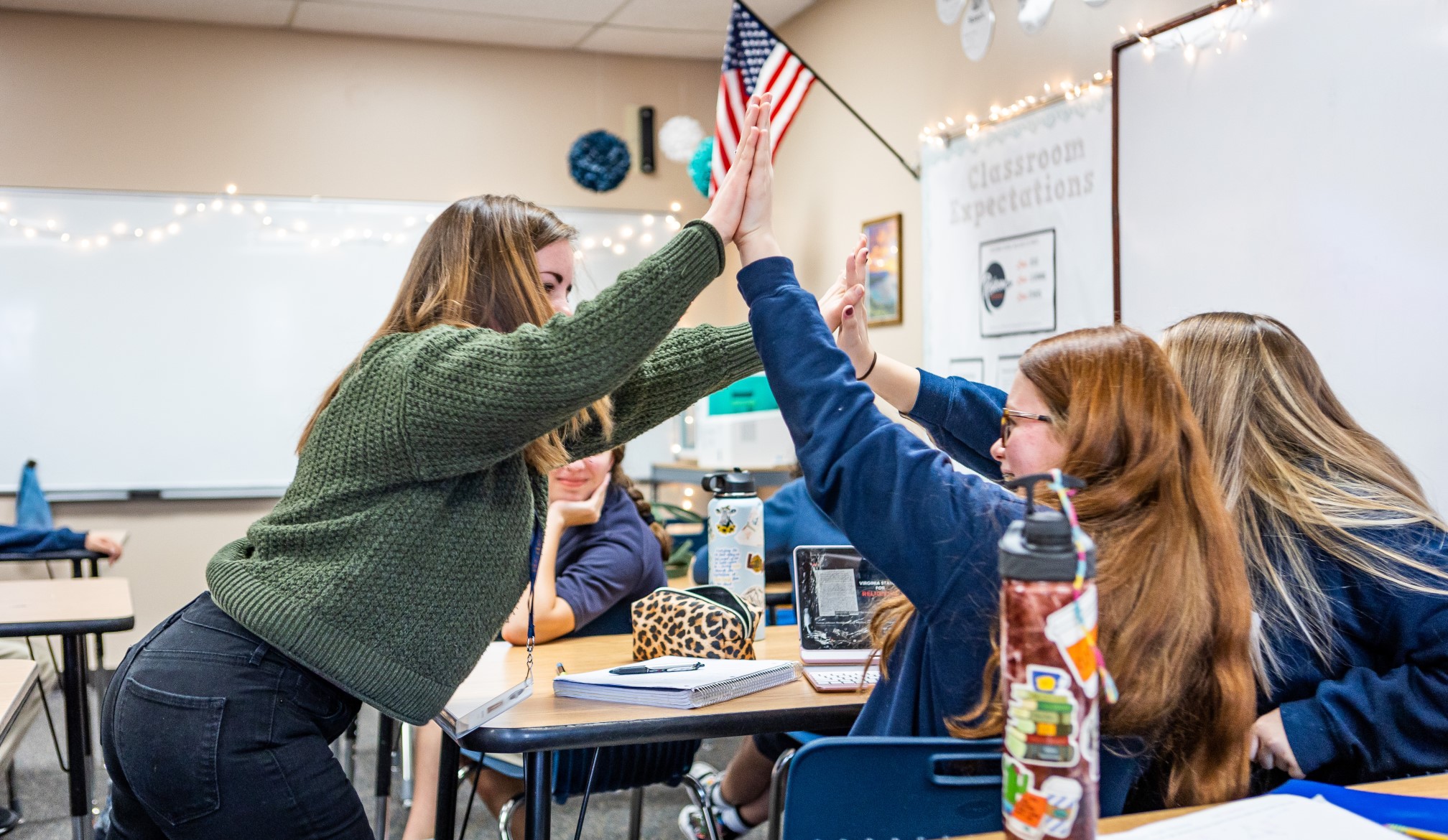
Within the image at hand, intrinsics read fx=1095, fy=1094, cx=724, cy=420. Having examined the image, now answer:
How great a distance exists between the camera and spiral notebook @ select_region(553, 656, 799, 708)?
4.84 feet

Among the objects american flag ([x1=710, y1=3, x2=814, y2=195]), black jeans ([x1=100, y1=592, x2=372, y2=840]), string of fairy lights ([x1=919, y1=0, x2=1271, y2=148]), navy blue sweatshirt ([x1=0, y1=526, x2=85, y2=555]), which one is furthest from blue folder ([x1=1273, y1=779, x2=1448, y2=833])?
navy blue sweatshirt ([x1=0, y1=526, x2=85, y2=555])

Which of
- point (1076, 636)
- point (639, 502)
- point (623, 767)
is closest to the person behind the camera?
point (1076, 636)

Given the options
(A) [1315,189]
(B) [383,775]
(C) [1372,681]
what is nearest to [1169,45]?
(A) [1315,189]

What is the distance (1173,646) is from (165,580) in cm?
471

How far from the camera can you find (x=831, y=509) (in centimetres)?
113

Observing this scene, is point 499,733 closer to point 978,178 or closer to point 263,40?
point 978,178

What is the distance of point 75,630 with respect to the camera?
2.18 m

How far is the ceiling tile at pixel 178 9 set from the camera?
178 inches

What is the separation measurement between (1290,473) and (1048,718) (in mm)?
856

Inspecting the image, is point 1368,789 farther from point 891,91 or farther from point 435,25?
point 435,25

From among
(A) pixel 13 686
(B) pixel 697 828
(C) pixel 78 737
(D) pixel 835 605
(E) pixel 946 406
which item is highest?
(E) pixel 946 406

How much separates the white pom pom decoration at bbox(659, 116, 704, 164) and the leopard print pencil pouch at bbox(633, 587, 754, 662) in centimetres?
389

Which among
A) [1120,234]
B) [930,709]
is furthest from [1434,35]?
[930,709]

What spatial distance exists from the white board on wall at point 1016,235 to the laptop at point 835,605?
1613mm
